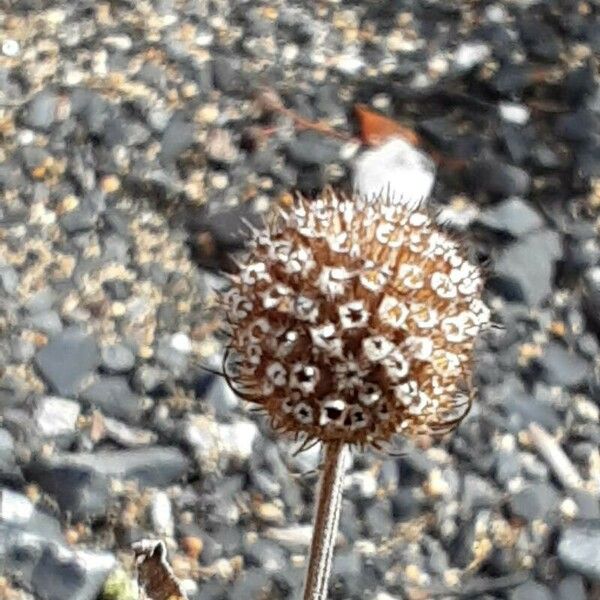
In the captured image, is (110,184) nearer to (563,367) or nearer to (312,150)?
(312,150)

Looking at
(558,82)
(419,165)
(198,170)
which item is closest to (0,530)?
(198,170)

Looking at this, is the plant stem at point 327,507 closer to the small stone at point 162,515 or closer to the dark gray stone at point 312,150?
the small stone at point 162,515

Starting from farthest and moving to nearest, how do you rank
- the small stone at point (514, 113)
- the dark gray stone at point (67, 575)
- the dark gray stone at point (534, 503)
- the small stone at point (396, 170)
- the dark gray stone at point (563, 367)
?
the small stone at point (514, 113)
the small stone at point (396, 170)
the dark gray stone at point (563, 367)
the dark gray stone at point (534, 503)
the dark gray stone at point (67, 575)

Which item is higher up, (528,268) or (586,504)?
(528,268)

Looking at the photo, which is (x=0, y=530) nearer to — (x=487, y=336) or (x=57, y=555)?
(x=57, y=555)

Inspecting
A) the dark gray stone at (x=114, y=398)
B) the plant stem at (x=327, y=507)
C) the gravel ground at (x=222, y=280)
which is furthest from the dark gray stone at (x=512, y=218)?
the plant stem at (x=327, y=507)

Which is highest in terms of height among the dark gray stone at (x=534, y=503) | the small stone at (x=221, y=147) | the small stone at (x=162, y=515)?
the small stone at (x=221, y=147)

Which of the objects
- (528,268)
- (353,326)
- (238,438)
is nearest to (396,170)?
(528,268)

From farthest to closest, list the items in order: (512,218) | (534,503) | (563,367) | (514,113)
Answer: (514,113) → (512,218) → (563,367) → (534,503)
